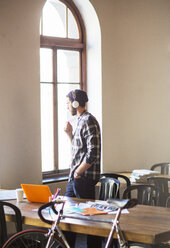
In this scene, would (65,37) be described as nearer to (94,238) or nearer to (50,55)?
(50,55)

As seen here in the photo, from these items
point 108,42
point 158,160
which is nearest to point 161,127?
point 158,160

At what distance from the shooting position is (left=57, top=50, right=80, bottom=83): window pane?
631 cm

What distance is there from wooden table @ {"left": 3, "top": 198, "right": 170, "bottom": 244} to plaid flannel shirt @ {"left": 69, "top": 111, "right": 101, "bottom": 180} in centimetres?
72

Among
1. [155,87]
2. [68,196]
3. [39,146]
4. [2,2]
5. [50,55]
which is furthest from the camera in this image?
[155,87]

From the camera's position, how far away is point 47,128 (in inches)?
244

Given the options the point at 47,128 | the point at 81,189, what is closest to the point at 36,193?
the point at 81,189

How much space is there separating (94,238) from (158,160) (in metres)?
3.08

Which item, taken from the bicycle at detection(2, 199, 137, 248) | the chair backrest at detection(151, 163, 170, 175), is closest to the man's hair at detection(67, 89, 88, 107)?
the bicycle at detection(2, 199, 137, 248)

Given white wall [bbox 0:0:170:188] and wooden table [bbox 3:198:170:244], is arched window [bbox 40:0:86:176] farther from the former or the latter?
wooden table [bbox 3:198:170:244]

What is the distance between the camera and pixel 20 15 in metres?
5.45

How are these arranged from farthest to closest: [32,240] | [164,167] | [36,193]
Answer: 1. [164,167]
2. [36,193]
3. [32,240]

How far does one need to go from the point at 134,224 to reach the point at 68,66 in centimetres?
352

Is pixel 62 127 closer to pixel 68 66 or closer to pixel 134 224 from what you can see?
pixel 68 66

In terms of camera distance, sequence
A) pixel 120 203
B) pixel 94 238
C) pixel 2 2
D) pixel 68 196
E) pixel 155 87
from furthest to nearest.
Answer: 1. pixel 155 87
2. pixel 2 2
3. pixel 68 196
4. pixel 94 238
5. pixel 120 203
